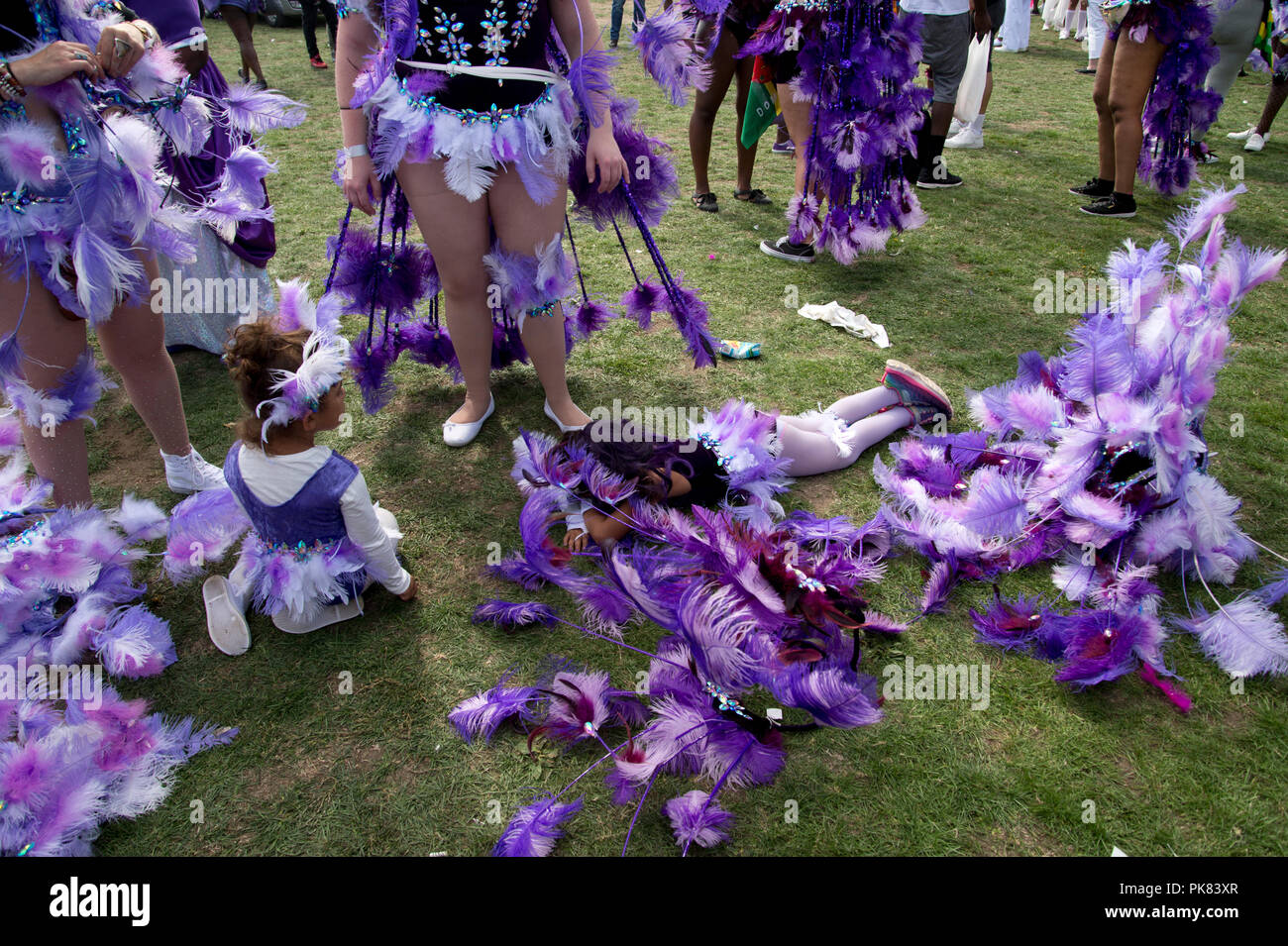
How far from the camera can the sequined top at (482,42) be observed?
2.40 meters

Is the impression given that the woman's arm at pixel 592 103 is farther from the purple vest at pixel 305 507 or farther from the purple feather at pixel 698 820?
the purple feather at pixel 698 820

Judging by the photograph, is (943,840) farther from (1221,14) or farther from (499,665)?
(1221,14)

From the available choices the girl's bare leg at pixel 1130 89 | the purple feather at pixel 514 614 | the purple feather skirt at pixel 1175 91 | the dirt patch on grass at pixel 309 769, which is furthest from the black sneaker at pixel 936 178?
the dirt patch on grass at pixel 309 769

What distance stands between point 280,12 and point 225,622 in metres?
11.9

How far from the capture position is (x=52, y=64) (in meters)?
1.95

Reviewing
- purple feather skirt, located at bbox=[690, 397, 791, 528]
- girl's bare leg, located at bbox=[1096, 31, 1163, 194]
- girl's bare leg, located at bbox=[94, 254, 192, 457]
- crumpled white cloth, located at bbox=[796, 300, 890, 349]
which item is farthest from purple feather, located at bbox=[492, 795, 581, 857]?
girl's bare leg, located at bbox=[1096, 31, 1163, 194]

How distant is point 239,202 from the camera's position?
2.74 metres

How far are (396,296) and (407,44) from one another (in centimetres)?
98

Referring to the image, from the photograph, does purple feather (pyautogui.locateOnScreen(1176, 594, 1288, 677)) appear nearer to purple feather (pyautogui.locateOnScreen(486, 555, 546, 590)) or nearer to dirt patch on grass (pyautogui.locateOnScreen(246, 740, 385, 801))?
purple feather (pyautogui.locateOnScreen(486, 555, 546, 590))

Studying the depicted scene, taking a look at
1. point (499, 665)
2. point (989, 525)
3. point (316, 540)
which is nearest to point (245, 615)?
point (316, 540)

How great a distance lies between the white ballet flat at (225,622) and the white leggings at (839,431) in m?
1.76

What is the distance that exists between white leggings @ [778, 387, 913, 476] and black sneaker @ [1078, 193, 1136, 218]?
298cm

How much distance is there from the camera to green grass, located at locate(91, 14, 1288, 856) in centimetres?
184

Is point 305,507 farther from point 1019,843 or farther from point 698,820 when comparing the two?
point 1019,843
